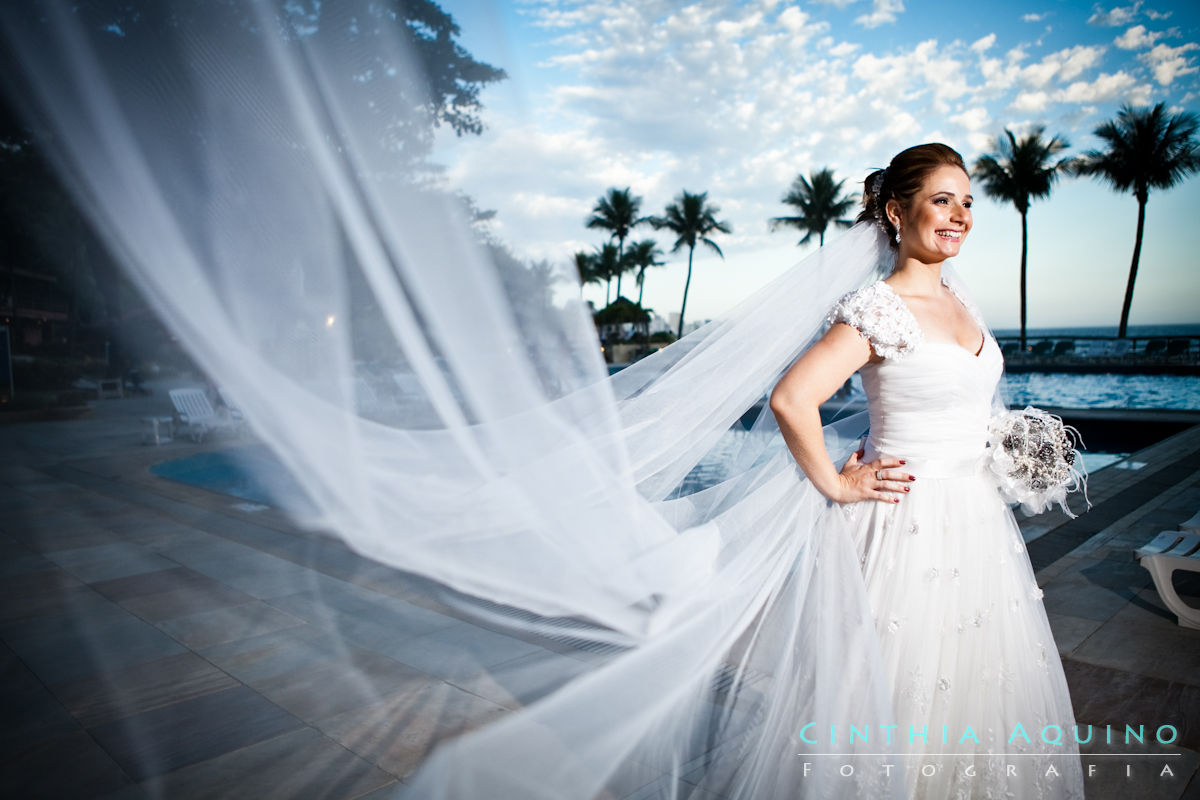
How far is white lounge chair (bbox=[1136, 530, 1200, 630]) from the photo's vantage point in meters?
3.17

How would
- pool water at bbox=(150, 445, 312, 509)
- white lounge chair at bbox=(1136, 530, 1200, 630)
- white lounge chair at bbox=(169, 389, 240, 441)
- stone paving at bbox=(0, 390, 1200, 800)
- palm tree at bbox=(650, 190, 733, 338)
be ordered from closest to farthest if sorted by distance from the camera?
stone paving at bbox=(0, 390, 1200, 800), white lounge chair at bbox=(1136, 530, 1200, 630), pool water at bbox=(150, 445, 312, 509), white lounge chair at bbox=(169, 389, 240, 441), palm tree at bbox=(650, 190, 733, 338)

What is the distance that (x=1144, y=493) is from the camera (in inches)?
247

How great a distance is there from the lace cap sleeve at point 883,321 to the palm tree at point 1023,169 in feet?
121

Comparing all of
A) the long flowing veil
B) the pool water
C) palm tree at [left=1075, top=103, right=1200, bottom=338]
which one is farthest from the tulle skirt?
palm tree at [left=1075, top=103, right=1200, bottom=338]

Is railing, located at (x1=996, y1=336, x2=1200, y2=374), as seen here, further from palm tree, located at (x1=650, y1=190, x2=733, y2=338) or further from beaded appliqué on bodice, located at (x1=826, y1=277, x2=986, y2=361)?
beaded appliqué on bodice, located at (x1=826, y1=277, x2=986, y2=361)

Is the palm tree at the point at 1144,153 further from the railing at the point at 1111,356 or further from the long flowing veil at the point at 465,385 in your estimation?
the long flowing veil at the point at 465,385

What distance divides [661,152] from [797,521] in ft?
5.17

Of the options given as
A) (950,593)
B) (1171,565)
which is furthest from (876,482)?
(1171,565)

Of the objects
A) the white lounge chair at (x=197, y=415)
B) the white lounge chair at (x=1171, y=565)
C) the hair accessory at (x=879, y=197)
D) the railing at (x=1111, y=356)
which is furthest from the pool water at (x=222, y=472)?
the railing at (x=1111, y=356)

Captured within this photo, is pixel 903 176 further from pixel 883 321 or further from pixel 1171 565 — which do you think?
pixel 1171 565

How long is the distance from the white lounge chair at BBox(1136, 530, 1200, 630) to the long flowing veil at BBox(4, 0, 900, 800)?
1990 millimetres

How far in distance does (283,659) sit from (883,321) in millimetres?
3020

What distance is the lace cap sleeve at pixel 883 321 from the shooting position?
1717mm

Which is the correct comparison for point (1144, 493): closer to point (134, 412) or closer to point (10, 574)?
point (10, 574)
